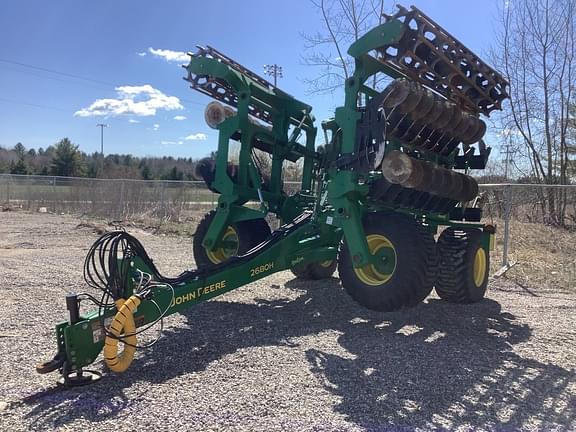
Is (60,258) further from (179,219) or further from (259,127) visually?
(179,219)

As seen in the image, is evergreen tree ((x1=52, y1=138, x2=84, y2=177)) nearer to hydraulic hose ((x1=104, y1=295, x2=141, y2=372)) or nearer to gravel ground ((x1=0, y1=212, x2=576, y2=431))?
gravel ground ((x1=0, y1=212, x2=576, y2=431))

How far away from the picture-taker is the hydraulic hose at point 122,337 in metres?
4.12

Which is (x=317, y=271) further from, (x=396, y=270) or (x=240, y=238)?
(x=396, y=270)

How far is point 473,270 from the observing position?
7.01 m

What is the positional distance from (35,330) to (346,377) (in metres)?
3.33

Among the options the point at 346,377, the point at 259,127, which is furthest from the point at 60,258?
the point at 346,377

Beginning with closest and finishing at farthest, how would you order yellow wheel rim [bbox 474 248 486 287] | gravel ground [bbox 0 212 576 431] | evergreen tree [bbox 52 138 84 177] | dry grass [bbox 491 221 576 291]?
gravel ground [bbox 0 212 576 431] < yellow wheel rim [bbox 474 248 486 287] < dry grass [bbox 491 221 576 291] < evergreen tree [bbox 52 138 84 177]

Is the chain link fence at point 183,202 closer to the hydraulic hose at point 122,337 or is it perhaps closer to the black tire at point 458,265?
the black tire at point 458,265

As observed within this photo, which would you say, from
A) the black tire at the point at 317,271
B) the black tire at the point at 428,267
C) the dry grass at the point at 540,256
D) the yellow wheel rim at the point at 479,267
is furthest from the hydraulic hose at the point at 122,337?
the dry grass at the point at 540,256

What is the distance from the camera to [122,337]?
165 inches

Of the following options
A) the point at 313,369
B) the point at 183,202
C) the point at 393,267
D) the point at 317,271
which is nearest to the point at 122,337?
the point at 313,369

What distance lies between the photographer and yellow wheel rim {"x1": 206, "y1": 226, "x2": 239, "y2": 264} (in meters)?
7.77

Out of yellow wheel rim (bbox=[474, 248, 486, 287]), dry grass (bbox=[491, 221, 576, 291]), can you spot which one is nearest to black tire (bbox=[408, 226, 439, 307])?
yellow wheel rim (bbox=[474, 248, 486, 287])

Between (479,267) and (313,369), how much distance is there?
371 centimetres
